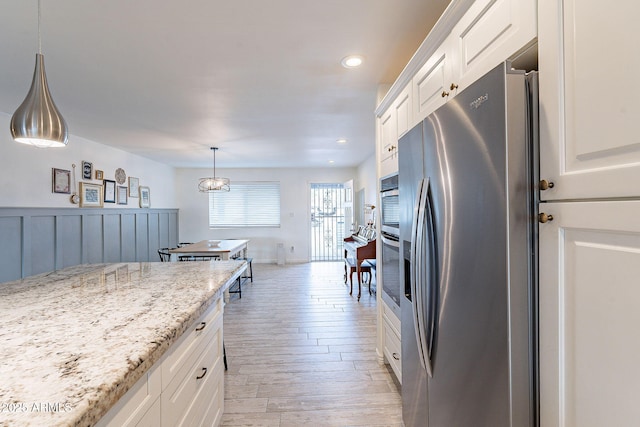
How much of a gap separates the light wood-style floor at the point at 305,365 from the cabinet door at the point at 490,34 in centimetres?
199

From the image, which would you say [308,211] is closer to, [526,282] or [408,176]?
[408,176]

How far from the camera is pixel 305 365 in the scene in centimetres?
240

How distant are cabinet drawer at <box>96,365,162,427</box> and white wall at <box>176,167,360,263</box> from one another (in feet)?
20.7

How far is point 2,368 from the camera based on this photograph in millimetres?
711

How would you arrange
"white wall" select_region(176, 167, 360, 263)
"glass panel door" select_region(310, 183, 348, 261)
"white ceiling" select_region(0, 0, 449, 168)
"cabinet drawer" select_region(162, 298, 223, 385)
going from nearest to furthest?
"cabinet drawer" select_region(162, 298, 223, 385) → "white ceiling" select_region(0, 0, 449, 168) → "white wall" select_region(176, 167, 360, 263) → "glass panel door" select_region(310, 183, 348, 261)

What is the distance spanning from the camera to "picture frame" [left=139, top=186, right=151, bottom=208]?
18.7 ft

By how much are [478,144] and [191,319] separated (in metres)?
1.20

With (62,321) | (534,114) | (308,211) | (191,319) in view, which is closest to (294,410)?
(191,319)

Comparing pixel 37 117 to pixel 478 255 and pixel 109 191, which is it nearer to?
pixel 478 255

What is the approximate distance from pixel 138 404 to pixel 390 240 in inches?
64.4

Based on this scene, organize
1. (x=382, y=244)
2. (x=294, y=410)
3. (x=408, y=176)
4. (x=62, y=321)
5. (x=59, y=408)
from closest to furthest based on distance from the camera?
1. (x=59, y=408)
2. (x=62, y=321)
3. (x=408, y=176)
4. (x=294, y=410)
5. (x=382, y=244)

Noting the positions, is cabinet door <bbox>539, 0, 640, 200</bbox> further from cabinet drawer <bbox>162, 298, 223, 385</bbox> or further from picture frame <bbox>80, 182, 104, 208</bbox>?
picture frame <bbox>80, 182, 104, 208</bbox>

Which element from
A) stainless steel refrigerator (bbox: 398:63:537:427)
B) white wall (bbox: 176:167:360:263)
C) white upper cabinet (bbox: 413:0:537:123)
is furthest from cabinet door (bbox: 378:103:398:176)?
white wall (bbox: 176:167:360:263)

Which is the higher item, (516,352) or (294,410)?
(516,352)
